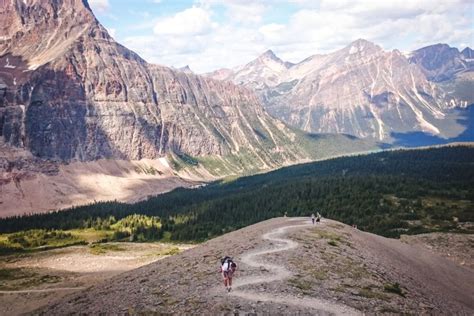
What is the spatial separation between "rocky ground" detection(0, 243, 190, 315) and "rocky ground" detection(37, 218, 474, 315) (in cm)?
2601

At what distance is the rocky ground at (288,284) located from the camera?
1634 inches

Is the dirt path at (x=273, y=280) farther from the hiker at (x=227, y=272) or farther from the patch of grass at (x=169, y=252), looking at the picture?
the patch of grass at (x=169, y=252)

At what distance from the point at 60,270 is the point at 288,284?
9999 centimetres

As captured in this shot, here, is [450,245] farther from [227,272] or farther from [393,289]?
[227,272]

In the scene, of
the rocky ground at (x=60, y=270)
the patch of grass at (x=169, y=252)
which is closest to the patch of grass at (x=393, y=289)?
the rocky ground at (x=60, y=270)

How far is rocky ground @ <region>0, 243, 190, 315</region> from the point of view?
291 ft

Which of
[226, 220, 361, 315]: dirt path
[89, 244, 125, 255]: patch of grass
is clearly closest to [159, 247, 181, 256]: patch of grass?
[89, 244, 125, 255]: patch of grass

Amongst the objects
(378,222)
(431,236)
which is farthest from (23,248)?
(431,236)

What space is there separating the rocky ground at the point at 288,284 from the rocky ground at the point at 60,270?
85.3 ft

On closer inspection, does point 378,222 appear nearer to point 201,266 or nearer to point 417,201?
point 417,201

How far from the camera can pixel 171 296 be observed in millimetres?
46125

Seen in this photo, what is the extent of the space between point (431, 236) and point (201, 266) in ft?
295

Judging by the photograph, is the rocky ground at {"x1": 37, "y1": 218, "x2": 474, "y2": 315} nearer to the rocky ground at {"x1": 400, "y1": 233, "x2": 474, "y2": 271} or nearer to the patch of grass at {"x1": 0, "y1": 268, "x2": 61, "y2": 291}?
the rocky ground at {"x1": 400, "y1": 233, "x2": 474, "y2": 271}

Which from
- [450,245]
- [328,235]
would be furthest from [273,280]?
[450,245]
